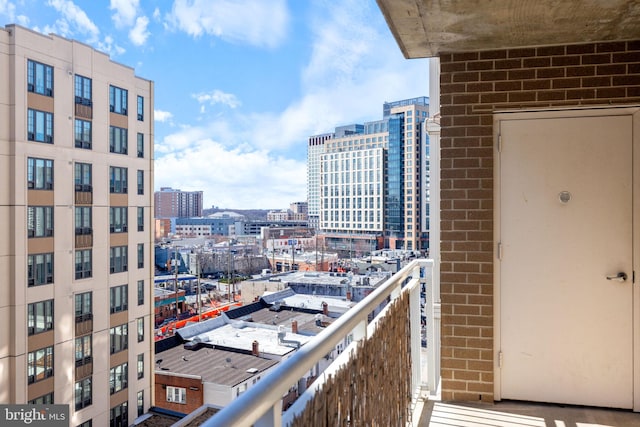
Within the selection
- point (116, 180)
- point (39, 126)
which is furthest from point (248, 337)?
point (39, 126)

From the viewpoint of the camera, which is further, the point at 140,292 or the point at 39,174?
the point at 140,292

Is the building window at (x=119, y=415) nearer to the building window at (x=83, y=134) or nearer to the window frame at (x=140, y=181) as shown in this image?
the window frame at (x=140, y=181)

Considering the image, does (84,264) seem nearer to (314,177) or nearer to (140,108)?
(140,108)

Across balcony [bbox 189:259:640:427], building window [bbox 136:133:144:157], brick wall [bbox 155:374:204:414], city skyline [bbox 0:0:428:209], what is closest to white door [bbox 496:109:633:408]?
balcony [bbox 189:259:640:427]

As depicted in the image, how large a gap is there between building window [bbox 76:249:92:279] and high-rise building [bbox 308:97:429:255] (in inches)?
151

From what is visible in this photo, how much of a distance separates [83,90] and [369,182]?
15.2ft

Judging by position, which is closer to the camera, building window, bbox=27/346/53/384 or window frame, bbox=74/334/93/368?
building window, bbox=27/346/53/384

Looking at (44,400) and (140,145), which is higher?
(140,145)

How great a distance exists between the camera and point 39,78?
241 inches

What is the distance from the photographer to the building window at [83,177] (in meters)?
6.84

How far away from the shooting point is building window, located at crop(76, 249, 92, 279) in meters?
6.97

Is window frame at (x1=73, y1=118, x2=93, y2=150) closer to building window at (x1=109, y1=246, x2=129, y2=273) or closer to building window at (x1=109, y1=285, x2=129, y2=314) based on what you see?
building window at (x1=109, y1=246, x2=129, y2=273)

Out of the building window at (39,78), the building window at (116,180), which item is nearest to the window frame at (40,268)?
the building window at (116,180)

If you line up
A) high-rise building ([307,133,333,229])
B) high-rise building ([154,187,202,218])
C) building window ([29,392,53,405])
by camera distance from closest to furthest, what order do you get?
building window ([29,392,53,405])
high-rise building ([154,187,202,218])
high-rise building ([307,133,333,229])
